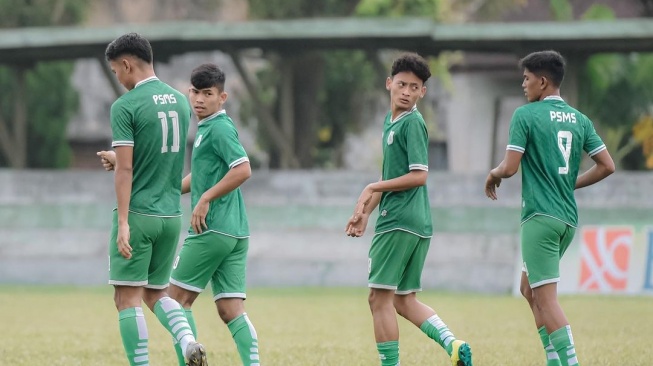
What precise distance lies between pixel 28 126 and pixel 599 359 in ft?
86.7

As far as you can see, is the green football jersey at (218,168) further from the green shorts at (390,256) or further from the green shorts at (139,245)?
the green shorts at (390,256)

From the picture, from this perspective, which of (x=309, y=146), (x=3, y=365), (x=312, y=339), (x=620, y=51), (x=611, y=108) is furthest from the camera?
(x=611, y=108)

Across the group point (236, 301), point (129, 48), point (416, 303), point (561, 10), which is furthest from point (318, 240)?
point (561, 10)

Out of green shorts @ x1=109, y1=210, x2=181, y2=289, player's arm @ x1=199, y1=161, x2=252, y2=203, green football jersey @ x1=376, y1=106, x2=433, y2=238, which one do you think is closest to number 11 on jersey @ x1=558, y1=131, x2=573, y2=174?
green football jersey @ x1=376, y1=106, x2=433, y2=238

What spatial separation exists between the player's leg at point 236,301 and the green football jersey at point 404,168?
1.00 meters

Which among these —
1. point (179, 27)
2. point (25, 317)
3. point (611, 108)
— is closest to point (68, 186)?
point (179, 27)

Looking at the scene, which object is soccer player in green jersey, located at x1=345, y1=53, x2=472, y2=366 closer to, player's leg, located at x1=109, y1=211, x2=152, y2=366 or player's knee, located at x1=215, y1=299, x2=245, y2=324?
player's knee, located at x1=215, y1=299, x2=245, y2=324

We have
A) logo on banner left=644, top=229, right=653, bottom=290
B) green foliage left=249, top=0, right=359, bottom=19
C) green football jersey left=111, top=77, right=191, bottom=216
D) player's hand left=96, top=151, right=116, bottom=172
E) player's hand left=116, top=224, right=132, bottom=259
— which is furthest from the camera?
green foliage left=249, top=0, right=359, bottom=19

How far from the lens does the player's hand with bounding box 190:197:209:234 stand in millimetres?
8273

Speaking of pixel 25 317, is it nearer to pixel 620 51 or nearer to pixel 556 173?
pixel 556 173

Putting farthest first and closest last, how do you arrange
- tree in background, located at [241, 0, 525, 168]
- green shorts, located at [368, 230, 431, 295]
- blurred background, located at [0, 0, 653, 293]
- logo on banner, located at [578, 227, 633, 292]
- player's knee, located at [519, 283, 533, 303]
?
tree in background, located at [241, 0, 525, 168] → blurred background, located at [0, 0, 653, 293] → logo on banner, located at [578, 227, 633, 292] → player's knee, located at [519, 283, 533, 303] → green shorts, located at [368, 230, 431, 295]

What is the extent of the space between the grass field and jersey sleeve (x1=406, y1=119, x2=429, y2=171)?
240cm

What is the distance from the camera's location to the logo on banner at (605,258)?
18797mm

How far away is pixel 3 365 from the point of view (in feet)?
33.4
